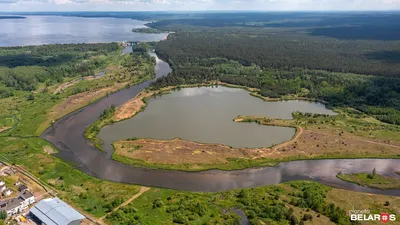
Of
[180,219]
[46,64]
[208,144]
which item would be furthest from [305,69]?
[46,64]

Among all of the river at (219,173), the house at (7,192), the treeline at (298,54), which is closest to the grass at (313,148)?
the river at (219,173)

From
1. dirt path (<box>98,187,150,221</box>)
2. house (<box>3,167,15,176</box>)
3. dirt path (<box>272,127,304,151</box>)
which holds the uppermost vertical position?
dirt path (<box>272,127,304,151</box>)

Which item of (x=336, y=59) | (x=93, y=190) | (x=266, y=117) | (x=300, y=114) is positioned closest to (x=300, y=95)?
(x=300, y=114)

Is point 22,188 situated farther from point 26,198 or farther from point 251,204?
point 251,204

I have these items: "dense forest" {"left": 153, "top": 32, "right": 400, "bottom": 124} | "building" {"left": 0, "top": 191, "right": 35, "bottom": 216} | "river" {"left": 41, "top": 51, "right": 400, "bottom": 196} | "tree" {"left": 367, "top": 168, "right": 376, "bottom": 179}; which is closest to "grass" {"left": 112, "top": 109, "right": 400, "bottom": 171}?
"river" {"left": 41, "top": 51, "right": 400, "bottom": 196}

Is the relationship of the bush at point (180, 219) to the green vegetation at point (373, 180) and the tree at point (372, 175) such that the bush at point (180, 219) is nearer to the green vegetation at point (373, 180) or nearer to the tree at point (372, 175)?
the green vegetation at point (373, 180)

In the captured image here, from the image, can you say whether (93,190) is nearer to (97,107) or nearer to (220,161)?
(220,161)

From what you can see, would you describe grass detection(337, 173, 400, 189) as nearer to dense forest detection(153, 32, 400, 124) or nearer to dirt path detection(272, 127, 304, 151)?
dirt path detection(272, 127, 304, 151)
